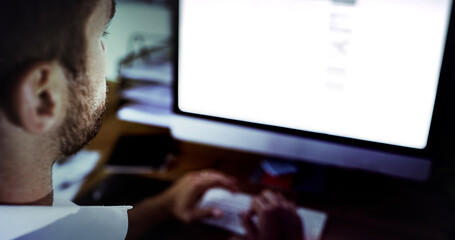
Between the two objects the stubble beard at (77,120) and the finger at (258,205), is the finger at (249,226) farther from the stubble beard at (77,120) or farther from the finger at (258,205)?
the stubble beard at (77,120)

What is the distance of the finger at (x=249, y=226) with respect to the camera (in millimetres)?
669

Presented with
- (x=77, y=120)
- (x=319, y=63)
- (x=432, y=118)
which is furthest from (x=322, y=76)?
(x=77, y=120)

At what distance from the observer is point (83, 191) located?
2.54 feet

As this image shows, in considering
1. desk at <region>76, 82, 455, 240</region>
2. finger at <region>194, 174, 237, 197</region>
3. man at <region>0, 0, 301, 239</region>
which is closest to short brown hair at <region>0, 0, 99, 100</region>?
man at <region>0, 0, 301, 239</region>

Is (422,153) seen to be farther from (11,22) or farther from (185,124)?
(11,22)

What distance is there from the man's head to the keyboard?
1.77ft

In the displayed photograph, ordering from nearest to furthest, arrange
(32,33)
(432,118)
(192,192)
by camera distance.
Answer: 1. (32,33)
2. (432,118)
3. (192,192)

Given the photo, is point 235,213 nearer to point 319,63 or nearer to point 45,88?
point 319,63

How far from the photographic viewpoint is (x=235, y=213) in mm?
723

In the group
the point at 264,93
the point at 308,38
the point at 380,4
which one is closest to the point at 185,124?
the point at 264,93

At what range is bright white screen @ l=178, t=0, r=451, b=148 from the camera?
614 millimetres

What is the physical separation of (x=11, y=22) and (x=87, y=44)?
3 cm

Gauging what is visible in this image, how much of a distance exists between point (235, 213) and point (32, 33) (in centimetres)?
61

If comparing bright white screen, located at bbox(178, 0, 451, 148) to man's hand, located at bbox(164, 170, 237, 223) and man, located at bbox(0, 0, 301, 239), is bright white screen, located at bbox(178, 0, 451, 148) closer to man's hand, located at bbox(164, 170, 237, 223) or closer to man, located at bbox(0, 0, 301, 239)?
man's hand, located at bbox(164, 170, 237, 223)
